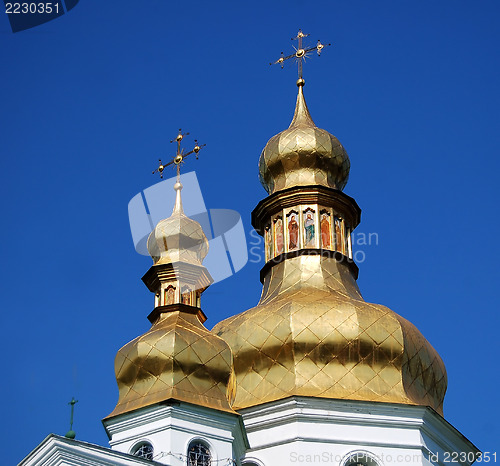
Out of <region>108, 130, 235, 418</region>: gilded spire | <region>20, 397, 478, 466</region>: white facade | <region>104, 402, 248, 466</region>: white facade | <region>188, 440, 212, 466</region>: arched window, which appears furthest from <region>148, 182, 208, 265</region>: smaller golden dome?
<region>188, 440, 212, 466</region>: arched window

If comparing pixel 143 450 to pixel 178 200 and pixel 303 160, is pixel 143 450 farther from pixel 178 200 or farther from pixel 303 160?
pixel 303 160

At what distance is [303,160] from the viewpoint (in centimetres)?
3162

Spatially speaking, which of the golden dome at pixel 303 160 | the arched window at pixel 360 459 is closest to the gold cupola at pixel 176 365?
the arched window at pixel 360 459

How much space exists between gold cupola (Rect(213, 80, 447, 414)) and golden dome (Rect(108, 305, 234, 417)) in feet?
8.08

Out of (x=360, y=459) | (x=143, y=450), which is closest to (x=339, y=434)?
(x=360, y=459)

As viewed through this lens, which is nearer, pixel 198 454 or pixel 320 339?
pixel 198 454

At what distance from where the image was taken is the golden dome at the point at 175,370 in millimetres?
23781

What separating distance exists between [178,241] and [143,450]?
5.40 m

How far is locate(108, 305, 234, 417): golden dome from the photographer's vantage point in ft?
78.0

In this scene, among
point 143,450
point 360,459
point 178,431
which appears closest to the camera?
point 178,431

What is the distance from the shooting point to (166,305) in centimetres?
2638

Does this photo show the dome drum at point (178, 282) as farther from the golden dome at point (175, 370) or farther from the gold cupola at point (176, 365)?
the golden dome at point (175, 370)

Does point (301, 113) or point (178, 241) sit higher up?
point (301, 113)

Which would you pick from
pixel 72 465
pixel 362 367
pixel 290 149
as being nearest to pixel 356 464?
pixel 362 367
